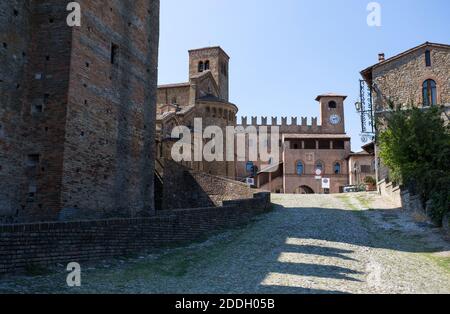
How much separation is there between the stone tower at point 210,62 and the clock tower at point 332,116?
15.0 m

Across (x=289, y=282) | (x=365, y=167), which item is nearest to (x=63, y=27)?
(x=289, y=282)

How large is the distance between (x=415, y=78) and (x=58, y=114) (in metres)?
22.1

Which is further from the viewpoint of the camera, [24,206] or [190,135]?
[190,135]

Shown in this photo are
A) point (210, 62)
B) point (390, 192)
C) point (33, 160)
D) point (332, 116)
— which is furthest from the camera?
point (332, 116)

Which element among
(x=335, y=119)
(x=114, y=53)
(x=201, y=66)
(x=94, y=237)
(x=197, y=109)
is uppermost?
(x=201, y=66)

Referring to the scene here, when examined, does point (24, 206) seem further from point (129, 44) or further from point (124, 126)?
point (129, 44)

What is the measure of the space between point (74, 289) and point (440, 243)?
10813 mm

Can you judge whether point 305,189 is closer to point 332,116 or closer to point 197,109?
point 332,116

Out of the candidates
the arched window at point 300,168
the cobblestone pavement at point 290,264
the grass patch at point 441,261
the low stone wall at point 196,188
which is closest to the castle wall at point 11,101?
the cobblestone pavement at point 290,264

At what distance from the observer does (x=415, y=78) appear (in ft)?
92.8

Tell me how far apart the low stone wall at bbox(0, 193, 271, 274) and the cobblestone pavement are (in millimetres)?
374

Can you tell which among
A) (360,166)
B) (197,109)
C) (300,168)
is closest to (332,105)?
(300,168)

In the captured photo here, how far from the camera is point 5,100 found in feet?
46.9

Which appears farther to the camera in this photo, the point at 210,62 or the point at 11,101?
the point at 210,62
